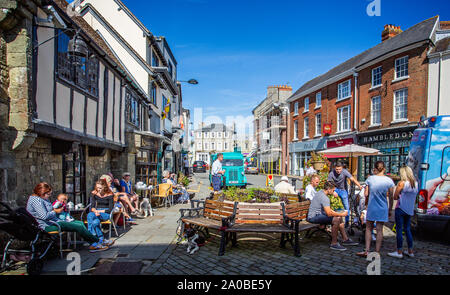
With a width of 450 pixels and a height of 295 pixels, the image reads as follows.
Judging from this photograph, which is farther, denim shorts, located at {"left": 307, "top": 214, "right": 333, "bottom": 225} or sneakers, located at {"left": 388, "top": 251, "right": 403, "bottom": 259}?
denim shorts, located at {"left": 307, "top": 214, "right": 333, "bottom": 225}

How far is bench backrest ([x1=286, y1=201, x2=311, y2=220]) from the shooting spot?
5.84 meters

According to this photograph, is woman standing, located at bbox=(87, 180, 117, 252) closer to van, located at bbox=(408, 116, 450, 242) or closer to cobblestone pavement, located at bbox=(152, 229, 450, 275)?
cobblestone pavement, located at bbox=(152, 229, 450, 275)

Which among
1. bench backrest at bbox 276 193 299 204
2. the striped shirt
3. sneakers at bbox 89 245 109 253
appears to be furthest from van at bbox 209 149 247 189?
the striped shirt

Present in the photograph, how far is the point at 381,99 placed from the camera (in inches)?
726

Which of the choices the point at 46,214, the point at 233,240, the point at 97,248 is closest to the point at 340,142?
the point at 233,240

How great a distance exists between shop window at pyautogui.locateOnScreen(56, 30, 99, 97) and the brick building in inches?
630

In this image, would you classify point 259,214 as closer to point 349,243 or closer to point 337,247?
point 337,247

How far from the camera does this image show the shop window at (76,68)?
20.5 feet

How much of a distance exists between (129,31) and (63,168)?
1061cm

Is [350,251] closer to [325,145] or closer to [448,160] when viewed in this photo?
[448,160]

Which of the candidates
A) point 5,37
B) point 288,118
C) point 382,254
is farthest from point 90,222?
point 288,118

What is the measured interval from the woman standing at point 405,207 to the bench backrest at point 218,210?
117 inches

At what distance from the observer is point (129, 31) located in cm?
1506

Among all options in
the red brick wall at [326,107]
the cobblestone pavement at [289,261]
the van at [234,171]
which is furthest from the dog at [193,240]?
the red brick wall at [326,107]
